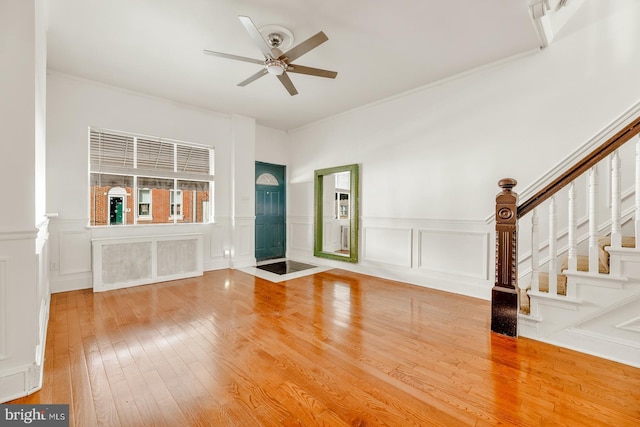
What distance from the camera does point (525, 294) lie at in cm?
265

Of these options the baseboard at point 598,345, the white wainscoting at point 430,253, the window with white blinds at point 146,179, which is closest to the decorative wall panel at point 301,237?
the white wainscoting at point 430,253

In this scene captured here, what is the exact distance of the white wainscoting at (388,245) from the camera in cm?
445

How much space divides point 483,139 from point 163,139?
16.6ft

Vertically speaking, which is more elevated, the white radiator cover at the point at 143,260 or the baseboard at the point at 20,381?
the white radiator cover at the point at 143,260

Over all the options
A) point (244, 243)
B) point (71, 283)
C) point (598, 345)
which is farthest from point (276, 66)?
point (71, 283)

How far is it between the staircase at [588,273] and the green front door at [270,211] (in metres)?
4.77

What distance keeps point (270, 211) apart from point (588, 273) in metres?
5.46

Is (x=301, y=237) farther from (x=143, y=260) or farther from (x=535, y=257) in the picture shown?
(x=535, y=257)

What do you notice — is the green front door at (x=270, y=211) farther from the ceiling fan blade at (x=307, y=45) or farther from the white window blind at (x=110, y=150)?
the ceiling fan blade at (x=307, y=45)

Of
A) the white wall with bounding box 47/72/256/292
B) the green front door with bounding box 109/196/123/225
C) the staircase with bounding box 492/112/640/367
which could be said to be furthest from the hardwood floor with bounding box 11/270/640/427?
the green front door with bounding box 109/196/123/225

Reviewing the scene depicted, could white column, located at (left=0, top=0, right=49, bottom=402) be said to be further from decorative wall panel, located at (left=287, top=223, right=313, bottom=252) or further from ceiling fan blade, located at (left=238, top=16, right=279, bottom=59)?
decorative wall panel, located at (left=287, top=223, right=313, bottom=252)

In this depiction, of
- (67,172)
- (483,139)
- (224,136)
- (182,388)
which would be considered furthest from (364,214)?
(67,172)

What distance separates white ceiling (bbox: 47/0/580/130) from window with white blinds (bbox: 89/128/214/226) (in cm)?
90

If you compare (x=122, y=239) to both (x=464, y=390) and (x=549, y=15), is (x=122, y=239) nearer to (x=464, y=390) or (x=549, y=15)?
(x=464, y=390)
